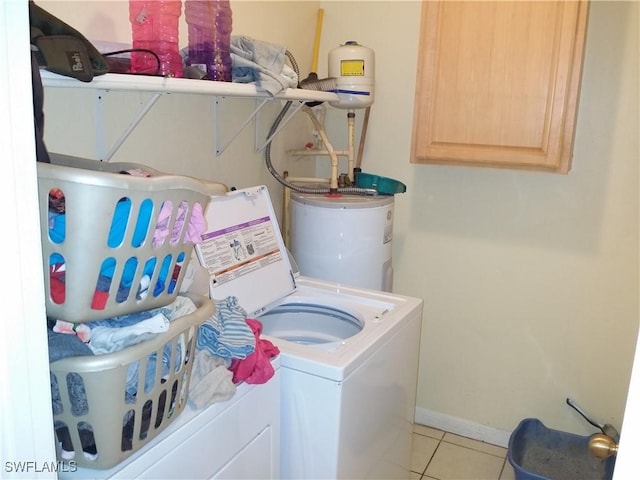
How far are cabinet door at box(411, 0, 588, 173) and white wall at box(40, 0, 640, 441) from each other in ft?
1.12

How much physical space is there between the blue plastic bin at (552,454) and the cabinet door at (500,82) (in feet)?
3.93

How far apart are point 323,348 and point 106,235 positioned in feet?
2.77

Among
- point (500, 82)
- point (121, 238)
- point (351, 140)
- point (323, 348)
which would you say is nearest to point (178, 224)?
point (121, 238)

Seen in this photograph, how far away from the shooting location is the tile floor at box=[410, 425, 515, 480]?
246 centimetres

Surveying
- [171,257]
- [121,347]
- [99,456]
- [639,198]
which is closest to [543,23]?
[639,198]

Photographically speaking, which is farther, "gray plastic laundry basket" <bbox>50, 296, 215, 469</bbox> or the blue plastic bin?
the blue plastic bin

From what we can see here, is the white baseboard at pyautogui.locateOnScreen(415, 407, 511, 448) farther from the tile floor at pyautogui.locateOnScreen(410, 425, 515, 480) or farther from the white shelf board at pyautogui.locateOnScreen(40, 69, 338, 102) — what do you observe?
the white shelf board at pyautogui.locateOnScreen(40, 69, 338, 102)

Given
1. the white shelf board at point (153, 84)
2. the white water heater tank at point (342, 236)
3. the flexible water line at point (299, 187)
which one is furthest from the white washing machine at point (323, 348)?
the white shelf board at point (153, 84)

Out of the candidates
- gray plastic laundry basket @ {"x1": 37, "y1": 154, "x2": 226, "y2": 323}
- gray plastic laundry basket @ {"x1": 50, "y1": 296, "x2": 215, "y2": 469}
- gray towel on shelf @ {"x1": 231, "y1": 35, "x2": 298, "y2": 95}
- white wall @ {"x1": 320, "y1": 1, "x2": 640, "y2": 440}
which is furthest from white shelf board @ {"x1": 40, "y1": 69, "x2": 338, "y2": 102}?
white wall @ {"x1": 320, "y1": 1, "x2": 640, "y2": 440}

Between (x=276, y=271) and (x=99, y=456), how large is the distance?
1095mm

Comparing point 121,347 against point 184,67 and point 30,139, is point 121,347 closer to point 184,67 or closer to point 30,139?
point 30,139

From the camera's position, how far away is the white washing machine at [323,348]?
4.97 feet

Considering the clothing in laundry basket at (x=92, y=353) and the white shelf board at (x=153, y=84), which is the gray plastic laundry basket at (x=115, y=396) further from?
the white shelf board at (x=153, y=84)

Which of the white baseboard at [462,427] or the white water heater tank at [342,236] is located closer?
the white water heater tank at [342,236]
